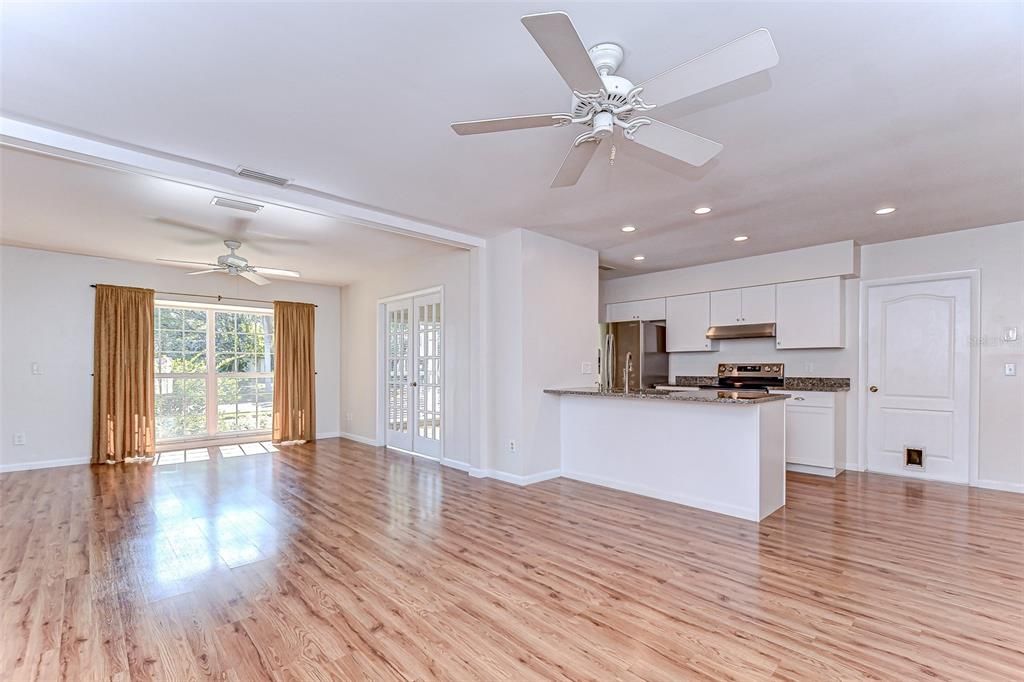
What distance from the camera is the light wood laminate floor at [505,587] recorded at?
193 cm

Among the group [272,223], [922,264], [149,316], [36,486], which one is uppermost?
[272,223]

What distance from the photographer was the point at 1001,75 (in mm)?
2162

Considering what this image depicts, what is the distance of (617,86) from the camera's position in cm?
199

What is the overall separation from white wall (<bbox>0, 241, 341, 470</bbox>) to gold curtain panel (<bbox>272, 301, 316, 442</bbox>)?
5.62ft

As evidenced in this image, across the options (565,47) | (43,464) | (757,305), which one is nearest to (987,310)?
(757,305)

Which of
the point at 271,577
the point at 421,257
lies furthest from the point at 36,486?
the point at 421,257

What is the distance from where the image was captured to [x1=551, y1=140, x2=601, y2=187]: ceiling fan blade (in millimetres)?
2330

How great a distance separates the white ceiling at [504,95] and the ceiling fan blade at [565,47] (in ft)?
0.78

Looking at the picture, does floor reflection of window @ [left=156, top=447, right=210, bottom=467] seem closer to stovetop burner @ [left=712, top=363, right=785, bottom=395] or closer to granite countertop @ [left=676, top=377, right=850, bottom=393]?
stovetop burner @ [left=712, top=363, right=785, bottom=395]

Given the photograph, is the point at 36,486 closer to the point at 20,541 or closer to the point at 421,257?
the point at 20,541

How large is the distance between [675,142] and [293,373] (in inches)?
257

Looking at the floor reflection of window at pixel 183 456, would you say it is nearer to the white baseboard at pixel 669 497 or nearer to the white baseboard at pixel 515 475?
the white baseboard at pixel 515 475

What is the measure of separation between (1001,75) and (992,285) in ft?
11.2

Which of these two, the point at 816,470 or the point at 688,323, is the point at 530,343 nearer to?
the point at 688,323
